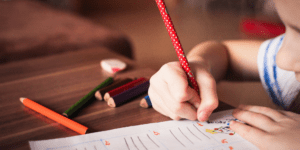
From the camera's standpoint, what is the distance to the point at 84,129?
0.38 m

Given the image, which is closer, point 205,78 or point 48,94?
point 205,78

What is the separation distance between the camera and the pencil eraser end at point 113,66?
63cm

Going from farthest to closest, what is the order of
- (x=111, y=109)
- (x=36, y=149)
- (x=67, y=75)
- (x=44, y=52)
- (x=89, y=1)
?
1. (x=89, y=1)
2. (x=44, y=52)
3. (x=67, y=75)
4. (x=111, y=109)
5. (x=36, y=149)

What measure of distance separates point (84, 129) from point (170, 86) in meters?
0.15

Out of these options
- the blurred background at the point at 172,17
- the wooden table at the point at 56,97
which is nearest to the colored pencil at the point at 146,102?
the wooden table at the point at 56,97

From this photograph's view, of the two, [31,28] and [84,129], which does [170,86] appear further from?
[31,28]

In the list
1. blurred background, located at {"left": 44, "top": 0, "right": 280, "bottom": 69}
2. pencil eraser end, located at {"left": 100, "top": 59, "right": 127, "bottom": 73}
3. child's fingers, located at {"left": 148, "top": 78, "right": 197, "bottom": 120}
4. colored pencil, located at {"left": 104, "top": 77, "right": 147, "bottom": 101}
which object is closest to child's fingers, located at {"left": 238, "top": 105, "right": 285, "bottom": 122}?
child's fingers, located at {"left": 148, "top": 78, "right": 197, "bottom": 120}

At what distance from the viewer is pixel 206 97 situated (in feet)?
1.24

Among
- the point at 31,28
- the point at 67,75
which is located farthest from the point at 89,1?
the point at 67,75

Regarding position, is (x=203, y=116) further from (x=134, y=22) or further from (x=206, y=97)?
(x=134, y=22)

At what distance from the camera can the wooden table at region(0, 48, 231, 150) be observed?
0.39 metres

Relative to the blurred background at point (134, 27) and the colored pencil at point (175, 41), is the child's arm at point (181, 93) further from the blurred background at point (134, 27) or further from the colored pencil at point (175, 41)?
the blurred background at point (134, 27)

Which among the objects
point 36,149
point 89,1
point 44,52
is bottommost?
point 36,149

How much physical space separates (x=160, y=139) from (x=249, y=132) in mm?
131
